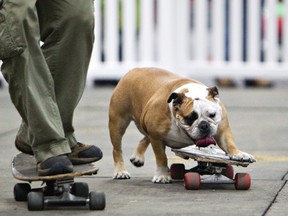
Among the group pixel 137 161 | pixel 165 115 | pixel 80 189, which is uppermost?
pixel 165 115

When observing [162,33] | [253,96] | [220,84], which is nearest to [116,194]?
[253,96]

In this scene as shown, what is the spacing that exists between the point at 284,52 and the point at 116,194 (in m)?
8.76

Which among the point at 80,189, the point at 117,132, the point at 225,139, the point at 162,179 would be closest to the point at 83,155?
the point at 80,189

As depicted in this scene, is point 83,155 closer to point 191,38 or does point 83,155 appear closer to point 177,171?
point 177,171

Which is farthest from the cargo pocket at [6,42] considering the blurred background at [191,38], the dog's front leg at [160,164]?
the blurred background at [191,38]

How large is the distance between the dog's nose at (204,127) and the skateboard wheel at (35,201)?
1.11 m

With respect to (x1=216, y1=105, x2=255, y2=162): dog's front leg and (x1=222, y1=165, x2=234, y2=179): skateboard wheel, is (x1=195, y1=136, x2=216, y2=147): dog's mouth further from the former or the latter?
(x1=222, y1=165, x2=234, y2=179): skateboard wheel

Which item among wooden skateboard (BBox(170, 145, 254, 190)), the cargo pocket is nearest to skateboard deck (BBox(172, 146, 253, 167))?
wooden skateboard (BBox(170, 145, 254, 190))

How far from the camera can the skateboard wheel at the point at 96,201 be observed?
17.0ft

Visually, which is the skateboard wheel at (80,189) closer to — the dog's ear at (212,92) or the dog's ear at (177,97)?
the dog's ear at (177,97)

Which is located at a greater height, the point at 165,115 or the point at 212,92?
the point at 212,92

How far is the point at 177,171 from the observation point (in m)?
6.31

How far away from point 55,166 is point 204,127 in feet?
3.62

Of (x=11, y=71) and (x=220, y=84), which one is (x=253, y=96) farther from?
(x=11, y=71)
